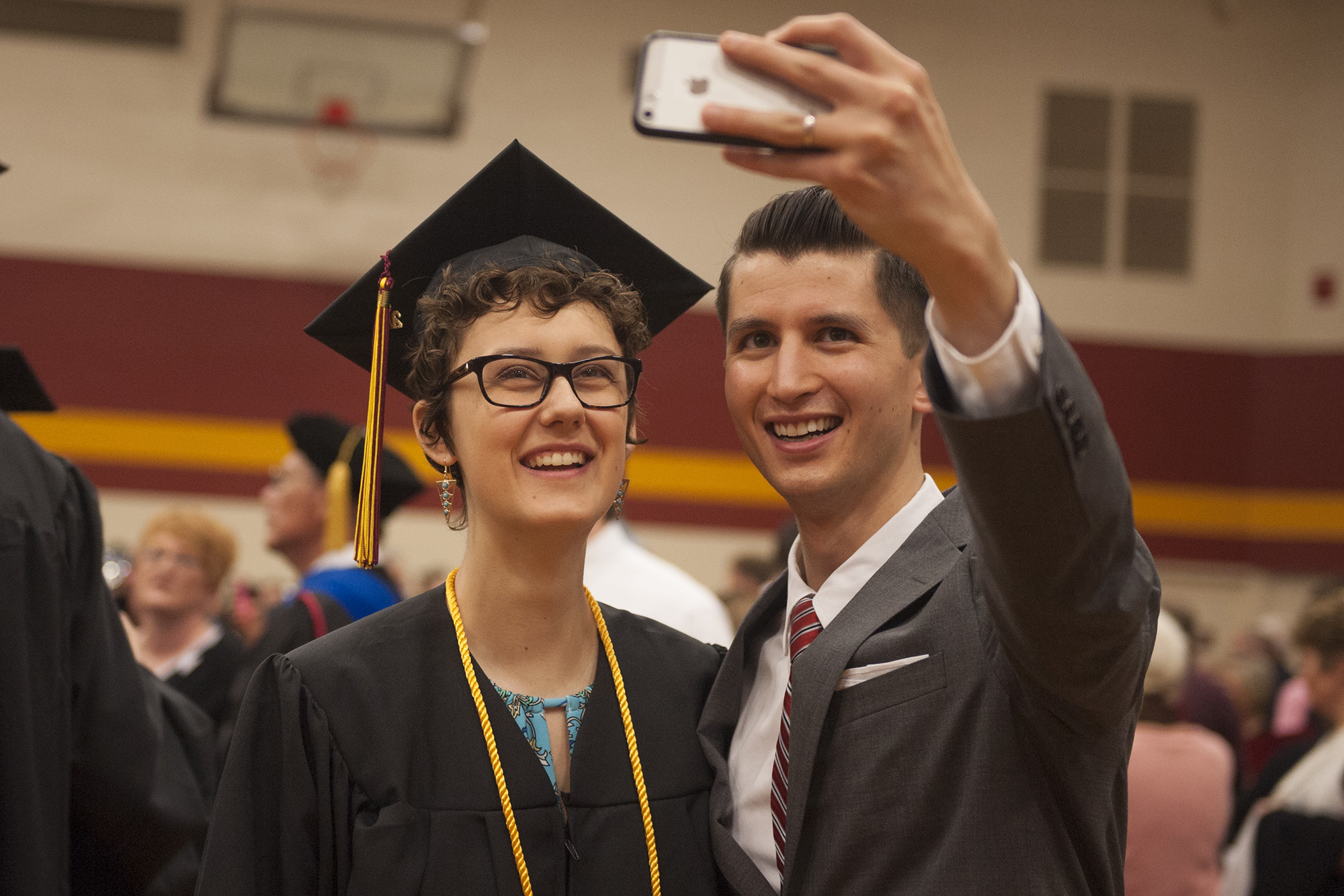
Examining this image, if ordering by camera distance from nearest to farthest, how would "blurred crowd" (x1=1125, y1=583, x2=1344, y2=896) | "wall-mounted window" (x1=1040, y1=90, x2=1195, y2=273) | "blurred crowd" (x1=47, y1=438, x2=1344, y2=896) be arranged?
"blurred crowd" (x1=1125, y1=583, x2=1344, y2=896), "blurred crowd" (x1=47, y1=438, x2=1344, y2=896), "wall-mounted window" (x1=1040, y1=90, x2=1195, y2=273)

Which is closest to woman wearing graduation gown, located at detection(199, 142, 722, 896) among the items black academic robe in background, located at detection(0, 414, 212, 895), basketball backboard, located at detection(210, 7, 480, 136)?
black academic robe in background, located at detection(0, 414, 212, 895)

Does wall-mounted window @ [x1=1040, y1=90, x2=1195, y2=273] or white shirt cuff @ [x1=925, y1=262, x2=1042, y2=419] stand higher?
wall-mounted window @ [x1=1040, y1=90, x2=1195, y2=273]

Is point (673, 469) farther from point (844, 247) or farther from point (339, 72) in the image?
point (844, 247)

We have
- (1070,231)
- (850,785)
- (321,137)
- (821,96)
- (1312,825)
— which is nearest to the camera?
(821,96)

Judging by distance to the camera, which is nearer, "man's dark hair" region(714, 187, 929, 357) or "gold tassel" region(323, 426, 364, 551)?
"man's dark hair" region(714, 187, 929, 357)

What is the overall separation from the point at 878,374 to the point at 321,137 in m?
8.66

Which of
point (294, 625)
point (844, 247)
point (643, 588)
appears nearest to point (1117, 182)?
point (643, 588)

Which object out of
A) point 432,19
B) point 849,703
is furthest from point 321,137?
point 849,703

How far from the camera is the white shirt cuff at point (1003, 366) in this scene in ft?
3.95

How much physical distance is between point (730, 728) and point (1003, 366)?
940mm

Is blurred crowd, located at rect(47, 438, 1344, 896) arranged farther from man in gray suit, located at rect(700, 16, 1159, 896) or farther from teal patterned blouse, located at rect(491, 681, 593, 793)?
man in gray suit, located at rect(700, 16, 1159, 896)

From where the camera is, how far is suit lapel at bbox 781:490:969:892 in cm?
162

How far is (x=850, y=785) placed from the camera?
1.60 metres

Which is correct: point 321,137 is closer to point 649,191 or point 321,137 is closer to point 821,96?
point 649,191
